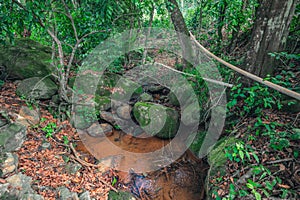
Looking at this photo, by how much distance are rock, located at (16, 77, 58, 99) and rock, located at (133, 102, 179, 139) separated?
7.21 ft

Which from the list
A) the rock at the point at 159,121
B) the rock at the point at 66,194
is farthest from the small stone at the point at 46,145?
the rock at the point at 159,121

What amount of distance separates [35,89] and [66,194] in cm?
260

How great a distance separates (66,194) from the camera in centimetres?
259

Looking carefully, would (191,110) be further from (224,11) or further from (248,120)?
(224,11)

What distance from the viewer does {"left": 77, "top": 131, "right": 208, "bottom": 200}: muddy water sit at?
3148 mm

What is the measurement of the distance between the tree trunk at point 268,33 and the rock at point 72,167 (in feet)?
10.8

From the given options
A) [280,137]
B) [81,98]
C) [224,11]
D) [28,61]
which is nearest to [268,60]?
[280,137]

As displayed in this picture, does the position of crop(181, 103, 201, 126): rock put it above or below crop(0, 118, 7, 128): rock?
below

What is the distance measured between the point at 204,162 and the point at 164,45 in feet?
13.6

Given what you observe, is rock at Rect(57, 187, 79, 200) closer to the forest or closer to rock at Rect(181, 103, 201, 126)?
the forest

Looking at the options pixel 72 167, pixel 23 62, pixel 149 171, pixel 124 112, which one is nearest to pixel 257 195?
pixel 149 171

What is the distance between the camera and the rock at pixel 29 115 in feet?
11.6

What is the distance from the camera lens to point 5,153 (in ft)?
8.39

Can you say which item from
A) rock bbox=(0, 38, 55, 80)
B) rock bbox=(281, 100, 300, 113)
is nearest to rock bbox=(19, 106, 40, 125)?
rock bbox=(0, 38, 55, 80)
